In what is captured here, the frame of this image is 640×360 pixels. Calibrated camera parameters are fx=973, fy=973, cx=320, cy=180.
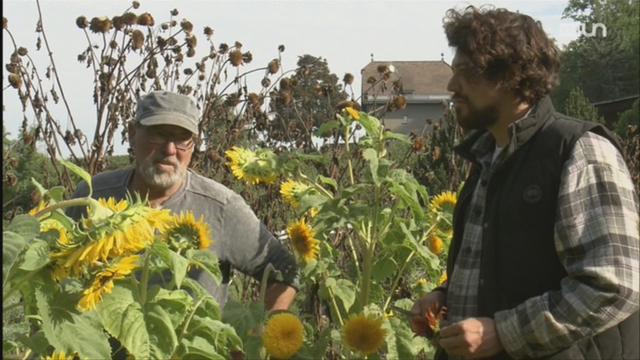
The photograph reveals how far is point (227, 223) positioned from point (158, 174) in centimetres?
28

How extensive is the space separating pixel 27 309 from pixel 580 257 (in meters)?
1.15

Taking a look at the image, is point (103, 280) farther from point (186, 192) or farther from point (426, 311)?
point (186, 192)

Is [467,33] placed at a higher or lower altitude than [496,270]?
higher

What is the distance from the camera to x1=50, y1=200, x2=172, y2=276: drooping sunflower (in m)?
1.77

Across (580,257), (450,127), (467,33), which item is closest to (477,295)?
(580,257)

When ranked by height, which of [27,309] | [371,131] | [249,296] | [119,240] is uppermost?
[371,131]

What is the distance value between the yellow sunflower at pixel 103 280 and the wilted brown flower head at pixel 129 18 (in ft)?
9.10

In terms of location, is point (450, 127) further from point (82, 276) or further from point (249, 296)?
point (82, 276)

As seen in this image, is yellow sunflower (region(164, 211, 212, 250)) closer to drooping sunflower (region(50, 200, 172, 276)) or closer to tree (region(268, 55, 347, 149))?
drooping sunflower (region(50, 200, 172, 276))

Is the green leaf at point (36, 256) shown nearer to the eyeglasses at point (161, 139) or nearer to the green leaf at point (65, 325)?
the green leaf at point (65, 325)

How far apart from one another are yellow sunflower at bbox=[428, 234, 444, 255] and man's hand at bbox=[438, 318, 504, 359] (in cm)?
126

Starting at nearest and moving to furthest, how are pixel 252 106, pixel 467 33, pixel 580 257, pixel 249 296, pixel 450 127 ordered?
pixel 580 257
pixel 467 33
pixel 249 296
pixel 252 106
pixel 450 127

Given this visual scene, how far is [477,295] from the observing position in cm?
238

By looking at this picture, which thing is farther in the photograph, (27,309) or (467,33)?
(467,33)
